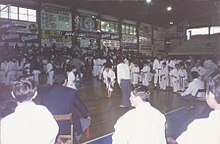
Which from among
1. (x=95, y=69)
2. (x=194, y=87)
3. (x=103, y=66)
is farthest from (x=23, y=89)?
(x=95, y=69)

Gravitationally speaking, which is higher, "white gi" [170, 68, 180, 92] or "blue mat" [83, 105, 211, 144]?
"white gi" [170, 68, 180, 92]

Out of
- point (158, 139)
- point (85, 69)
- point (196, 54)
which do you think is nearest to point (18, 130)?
point (158, 139)

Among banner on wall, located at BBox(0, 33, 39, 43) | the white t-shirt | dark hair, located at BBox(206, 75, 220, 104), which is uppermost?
banner on wall, located at BBox(0, 33, 39, 43)

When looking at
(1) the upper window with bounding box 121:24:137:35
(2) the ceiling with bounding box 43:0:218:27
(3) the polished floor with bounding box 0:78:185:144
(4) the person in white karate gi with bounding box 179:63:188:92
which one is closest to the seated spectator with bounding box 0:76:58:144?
(3) the polished floor with bounding box 0:78:185:144

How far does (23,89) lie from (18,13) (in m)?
11.7

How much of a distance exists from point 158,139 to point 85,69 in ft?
41.3

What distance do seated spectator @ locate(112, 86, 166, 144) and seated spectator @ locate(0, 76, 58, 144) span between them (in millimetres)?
412

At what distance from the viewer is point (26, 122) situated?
180cm

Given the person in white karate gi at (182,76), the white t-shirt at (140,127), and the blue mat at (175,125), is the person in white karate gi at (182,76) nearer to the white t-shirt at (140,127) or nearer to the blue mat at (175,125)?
the blue mat at (175,125)

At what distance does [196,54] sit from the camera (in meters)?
18.3

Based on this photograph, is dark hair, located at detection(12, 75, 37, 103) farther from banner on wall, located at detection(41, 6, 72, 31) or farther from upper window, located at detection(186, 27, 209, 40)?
upper window, located at detection(186, 27, 209, 40)

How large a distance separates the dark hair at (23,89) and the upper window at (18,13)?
33.3ft

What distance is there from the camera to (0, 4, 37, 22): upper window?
470 inches

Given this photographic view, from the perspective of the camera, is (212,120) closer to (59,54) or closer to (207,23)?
(59,54)
